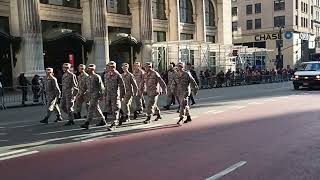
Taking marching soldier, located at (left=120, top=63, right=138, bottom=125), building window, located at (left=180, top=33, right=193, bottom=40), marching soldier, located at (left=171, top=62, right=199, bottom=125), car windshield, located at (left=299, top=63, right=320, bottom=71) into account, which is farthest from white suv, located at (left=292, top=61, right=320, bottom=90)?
building window, located at (left=180, top=33, right=193, bottom=40)

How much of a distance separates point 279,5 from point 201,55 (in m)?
34.7

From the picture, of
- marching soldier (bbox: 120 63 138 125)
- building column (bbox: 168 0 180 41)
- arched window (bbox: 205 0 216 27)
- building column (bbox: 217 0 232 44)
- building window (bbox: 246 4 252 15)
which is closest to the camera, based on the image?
marching soldier (bbox: 120 63 138 125)

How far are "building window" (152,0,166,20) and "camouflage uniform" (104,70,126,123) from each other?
100.0 feet

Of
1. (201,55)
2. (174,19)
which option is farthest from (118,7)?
(201,55)

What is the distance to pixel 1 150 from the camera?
966cm

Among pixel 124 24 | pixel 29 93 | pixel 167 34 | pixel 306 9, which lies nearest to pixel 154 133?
pixel 29 93

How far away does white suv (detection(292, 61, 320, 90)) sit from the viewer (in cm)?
2738

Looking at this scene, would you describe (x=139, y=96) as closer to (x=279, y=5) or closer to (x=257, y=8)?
(x=279, y=5)

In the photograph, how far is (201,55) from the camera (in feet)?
142

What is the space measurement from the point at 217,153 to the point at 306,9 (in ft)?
245

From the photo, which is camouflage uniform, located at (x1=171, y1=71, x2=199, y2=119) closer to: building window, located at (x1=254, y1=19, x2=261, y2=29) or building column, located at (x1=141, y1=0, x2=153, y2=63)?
building column, located at (x1=141, y1=0, x2=153, y2=63)

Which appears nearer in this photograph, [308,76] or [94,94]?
[94,94]

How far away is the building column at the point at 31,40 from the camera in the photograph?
1161 inches

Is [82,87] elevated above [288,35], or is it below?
below
